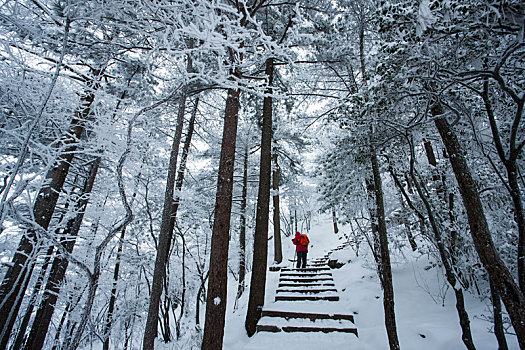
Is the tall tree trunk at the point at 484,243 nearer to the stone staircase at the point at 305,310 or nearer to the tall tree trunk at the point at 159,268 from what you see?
the stone staircase at the point at 305,310

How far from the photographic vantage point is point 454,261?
5023mm

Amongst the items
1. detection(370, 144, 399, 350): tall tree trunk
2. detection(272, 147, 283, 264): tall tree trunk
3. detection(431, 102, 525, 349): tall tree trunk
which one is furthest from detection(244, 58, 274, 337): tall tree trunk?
detection(272, 147, 283, 264): tall tree trunk

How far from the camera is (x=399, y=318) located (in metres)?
5.48

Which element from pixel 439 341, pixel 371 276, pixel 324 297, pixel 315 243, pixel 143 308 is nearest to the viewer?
pixel 439 341

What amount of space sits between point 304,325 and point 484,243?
3.85m

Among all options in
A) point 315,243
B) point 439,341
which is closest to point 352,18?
point 439,341

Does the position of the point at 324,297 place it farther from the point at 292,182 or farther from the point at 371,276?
the point at 292,182

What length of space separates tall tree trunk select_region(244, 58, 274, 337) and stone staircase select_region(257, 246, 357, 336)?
0.90 ft

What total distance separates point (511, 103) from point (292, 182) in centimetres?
1117

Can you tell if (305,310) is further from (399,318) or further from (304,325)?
(399,318)

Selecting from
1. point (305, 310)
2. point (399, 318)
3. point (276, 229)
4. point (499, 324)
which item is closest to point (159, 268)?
point (305, 310)

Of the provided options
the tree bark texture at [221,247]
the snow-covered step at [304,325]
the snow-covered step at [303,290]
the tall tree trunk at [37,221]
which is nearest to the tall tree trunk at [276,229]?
the snow-covered step at [303,290]

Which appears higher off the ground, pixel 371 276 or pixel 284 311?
pixel 371 276

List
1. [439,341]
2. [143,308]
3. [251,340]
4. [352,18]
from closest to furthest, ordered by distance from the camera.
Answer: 1. [439,341]
2. [251,340]
3. [352,18]
4. [143,308]
